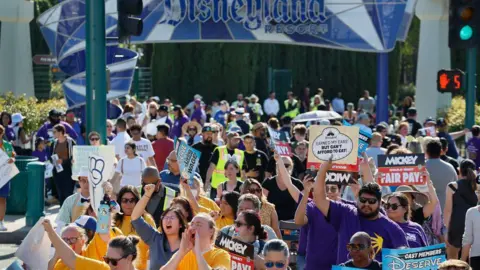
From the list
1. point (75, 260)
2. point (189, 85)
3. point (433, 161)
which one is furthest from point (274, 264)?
point (189, 85)

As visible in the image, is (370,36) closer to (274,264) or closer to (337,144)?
(337,144)

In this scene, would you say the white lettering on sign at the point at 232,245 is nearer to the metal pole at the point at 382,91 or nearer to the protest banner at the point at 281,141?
the protest banner at the point at 281,141

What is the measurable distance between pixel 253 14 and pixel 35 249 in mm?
19733

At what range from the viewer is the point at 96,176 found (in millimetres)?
11812

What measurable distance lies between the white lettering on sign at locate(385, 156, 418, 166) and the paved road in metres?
4.83

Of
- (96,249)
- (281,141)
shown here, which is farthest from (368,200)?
(281,141)

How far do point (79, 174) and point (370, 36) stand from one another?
15.5 m

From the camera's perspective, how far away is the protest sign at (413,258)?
26.2 ft

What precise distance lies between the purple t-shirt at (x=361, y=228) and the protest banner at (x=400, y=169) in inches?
107

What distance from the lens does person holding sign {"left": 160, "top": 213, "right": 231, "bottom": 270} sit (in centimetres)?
809

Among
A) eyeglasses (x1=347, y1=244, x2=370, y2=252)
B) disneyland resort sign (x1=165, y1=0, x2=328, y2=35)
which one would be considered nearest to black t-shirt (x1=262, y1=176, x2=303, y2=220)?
eyeglasses (x1=347, y1=244, x2=370, y2=252)

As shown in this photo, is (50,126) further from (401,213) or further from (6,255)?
(401,213)

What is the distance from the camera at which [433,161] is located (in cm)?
1384

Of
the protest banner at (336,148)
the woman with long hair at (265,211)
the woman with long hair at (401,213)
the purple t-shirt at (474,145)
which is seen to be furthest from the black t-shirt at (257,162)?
the woman with long hair at (401,213)
